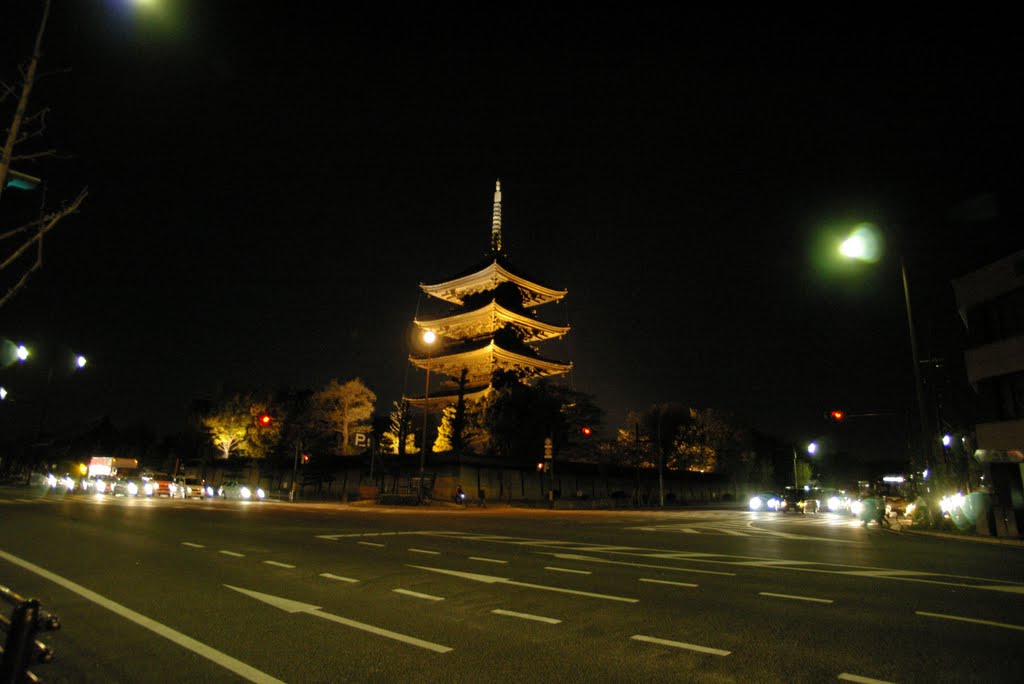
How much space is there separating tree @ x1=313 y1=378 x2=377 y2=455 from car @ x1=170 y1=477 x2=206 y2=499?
52.0 feet

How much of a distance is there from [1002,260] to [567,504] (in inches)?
1139

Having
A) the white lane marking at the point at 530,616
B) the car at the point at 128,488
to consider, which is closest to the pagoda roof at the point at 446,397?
the car at the point at 128,488

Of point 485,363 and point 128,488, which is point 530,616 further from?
point 485,363

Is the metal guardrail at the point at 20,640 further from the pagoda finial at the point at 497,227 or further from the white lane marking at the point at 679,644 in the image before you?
the pagoda finial at the point at 497,227

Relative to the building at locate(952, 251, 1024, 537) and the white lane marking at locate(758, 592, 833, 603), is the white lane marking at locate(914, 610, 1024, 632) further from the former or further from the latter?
the building at locate(952, 251, 1024, 537)

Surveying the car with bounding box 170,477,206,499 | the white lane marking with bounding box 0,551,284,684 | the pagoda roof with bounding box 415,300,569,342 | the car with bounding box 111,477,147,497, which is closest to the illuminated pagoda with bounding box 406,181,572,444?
the pagoda roof with bounding box 415,300,569,342

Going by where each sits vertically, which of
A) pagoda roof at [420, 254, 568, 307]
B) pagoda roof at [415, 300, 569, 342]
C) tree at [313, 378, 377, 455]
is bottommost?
tree at [313, 378, 377, 455]

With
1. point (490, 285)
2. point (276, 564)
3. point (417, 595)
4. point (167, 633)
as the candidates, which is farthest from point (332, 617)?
point (490, 285)

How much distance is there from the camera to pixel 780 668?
16.8 feet

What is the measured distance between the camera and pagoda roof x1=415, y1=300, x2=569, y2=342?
5597 cm

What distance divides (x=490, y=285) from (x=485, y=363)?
9.07 metres

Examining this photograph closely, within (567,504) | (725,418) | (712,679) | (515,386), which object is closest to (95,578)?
(712,679)

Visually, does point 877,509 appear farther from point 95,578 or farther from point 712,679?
point 95,578

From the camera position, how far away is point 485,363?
54.8 m
